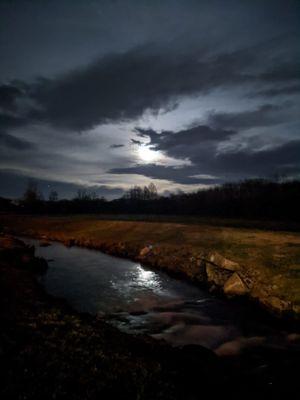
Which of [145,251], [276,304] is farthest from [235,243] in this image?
[145,251]

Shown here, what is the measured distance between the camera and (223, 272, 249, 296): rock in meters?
22.9

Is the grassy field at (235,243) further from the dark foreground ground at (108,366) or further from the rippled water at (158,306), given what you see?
the dark foreground ground at (108,366)

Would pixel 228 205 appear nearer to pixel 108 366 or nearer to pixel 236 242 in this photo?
pixel 236 242

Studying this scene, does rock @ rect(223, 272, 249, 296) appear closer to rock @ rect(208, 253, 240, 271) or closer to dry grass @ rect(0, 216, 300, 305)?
rock @ rect(208, 253, 240, 271)

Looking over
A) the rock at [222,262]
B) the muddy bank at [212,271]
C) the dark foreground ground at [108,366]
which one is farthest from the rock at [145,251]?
the dark foreground ground at [108,366]

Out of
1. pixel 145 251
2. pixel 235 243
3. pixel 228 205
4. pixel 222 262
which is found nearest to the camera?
pixel 222 262

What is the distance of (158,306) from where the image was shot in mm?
21406

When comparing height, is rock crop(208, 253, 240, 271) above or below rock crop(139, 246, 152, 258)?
above

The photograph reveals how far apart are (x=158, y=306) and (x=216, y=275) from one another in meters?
7.83

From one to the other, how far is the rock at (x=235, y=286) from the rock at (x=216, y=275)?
0.80 metres

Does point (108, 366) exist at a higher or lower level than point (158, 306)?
higher

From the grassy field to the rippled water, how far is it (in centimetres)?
383

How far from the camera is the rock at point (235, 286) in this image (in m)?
22.9

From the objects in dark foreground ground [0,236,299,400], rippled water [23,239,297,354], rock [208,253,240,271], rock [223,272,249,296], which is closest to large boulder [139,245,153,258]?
rippled water [23,239,297,354]
